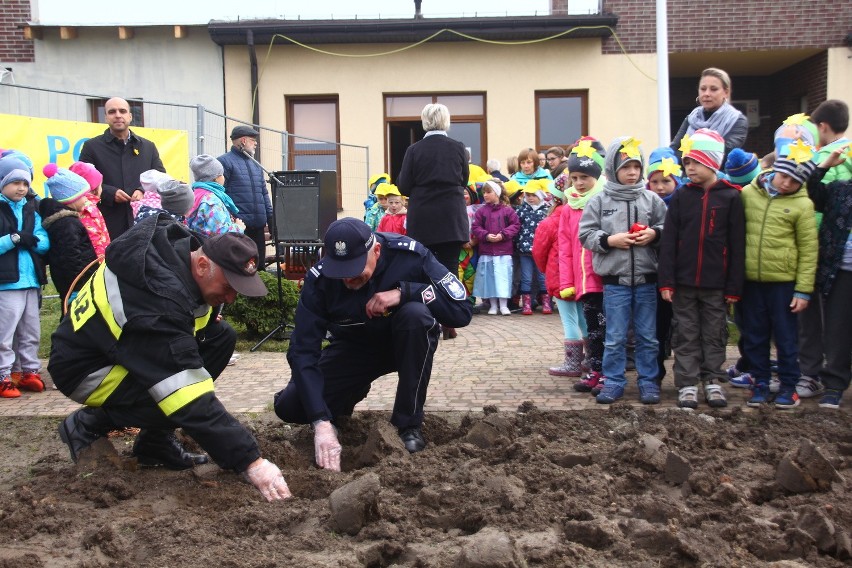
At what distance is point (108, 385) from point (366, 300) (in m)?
1.50

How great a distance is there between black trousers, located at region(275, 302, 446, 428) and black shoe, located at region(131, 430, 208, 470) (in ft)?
2.18

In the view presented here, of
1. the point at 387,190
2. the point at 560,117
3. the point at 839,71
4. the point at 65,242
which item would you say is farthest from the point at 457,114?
the point at 65,242

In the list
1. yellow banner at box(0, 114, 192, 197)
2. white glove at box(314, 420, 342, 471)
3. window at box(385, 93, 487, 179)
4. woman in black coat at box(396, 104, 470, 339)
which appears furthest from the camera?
window at box(385, 93, 487, 179)

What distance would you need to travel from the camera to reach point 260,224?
34.3 ft

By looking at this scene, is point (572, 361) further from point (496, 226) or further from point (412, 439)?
point (496, 226)

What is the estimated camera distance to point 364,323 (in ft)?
17.9

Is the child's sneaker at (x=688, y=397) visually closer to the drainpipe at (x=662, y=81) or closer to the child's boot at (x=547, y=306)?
the child's boot at (x=547, y=306)

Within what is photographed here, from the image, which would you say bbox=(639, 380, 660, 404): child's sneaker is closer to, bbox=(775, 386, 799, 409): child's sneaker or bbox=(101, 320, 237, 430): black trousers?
bbox=(775, 386, 799, 409): child's sneaker

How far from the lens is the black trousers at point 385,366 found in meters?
5.31

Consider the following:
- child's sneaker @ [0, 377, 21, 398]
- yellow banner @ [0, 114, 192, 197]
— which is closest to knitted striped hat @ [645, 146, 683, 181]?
child's sneaker @ [0, 377, 21, 398]

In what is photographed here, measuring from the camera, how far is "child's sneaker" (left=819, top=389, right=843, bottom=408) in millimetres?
A: 6289

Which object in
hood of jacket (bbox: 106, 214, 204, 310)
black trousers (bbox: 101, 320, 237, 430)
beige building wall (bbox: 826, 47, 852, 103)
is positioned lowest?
black trousers (bbox: 101, 320, 237, 430)

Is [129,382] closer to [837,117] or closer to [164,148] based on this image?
[837,117]

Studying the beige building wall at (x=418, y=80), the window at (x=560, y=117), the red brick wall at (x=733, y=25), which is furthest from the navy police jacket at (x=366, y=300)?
the red brick wall at (x=733, y=25)
